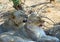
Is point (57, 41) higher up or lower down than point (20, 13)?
lower down

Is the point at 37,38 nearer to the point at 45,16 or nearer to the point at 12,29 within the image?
the point at 12,29

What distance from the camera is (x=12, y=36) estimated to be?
4.37 meters

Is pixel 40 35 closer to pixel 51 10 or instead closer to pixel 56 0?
pixel 51 10

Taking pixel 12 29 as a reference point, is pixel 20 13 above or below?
above

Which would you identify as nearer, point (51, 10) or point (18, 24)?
point (18, 24)

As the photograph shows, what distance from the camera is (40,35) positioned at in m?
4.54

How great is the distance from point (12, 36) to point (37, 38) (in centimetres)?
42

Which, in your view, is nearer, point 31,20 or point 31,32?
point 31,32

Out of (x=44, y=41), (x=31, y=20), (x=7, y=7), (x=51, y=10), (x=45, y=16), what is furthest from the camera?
(x=7, y=7)

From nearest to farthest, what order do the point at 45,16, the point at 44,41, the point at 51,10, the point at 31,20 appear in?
the point at 44,41 < the point at 31,20 < the point at 45,16 < the point at 51,10

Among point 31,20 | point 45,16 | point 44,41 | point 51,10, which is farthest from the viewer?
point 51,10

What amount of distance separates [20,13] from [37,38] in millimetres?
798

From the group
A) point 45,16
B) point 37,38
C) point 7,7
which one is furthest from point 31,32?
point 7,7

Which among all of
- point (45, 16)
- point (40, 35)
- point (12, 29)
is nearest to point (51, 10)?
point (45, 16)
